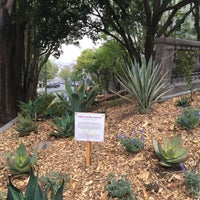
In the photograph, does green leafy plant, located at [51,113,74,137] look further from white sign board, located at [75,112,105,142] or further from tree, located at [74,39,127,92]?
tree, located at [74,39,127,92]

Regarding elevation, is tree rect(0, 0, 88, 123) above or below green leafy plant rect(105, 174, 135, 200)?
above

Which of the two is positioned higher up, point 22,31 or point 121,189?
point 22,31

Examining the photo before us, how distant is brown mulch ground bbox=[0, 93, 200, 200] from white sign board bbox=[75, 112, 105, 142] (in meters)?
0.42

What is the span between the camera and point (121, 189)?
120 inches

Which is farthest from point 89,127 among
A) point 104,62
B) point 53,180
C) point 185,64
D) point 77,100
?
point 104,62

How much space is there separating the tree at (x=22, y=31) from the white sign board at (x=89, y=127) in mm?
4884

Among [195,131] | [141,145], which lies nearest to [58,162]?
[141,145]

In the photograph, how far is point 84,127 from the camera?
11.8 ft

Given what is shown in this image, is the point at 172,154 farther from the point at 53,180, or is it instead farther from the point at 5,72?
the point at 5,72

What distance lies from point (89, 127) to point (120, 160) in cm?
60

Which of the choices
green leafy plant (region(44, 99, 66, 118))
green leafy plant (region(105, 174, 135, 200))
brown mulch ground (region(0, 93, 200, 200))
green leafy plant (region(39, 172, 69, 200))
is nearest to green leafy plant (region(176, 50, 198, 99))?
brown mulch ground (region(0, 93, 200, 200))

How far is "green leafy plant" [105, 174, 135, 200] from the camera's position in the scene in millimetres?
3044

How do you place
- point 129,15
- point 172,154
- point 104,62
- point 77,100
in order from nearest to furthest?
point 172,154, point 77,100, point 129,15, point 104,62

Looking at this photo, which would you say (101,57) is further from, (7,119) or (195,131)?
(195,131)
